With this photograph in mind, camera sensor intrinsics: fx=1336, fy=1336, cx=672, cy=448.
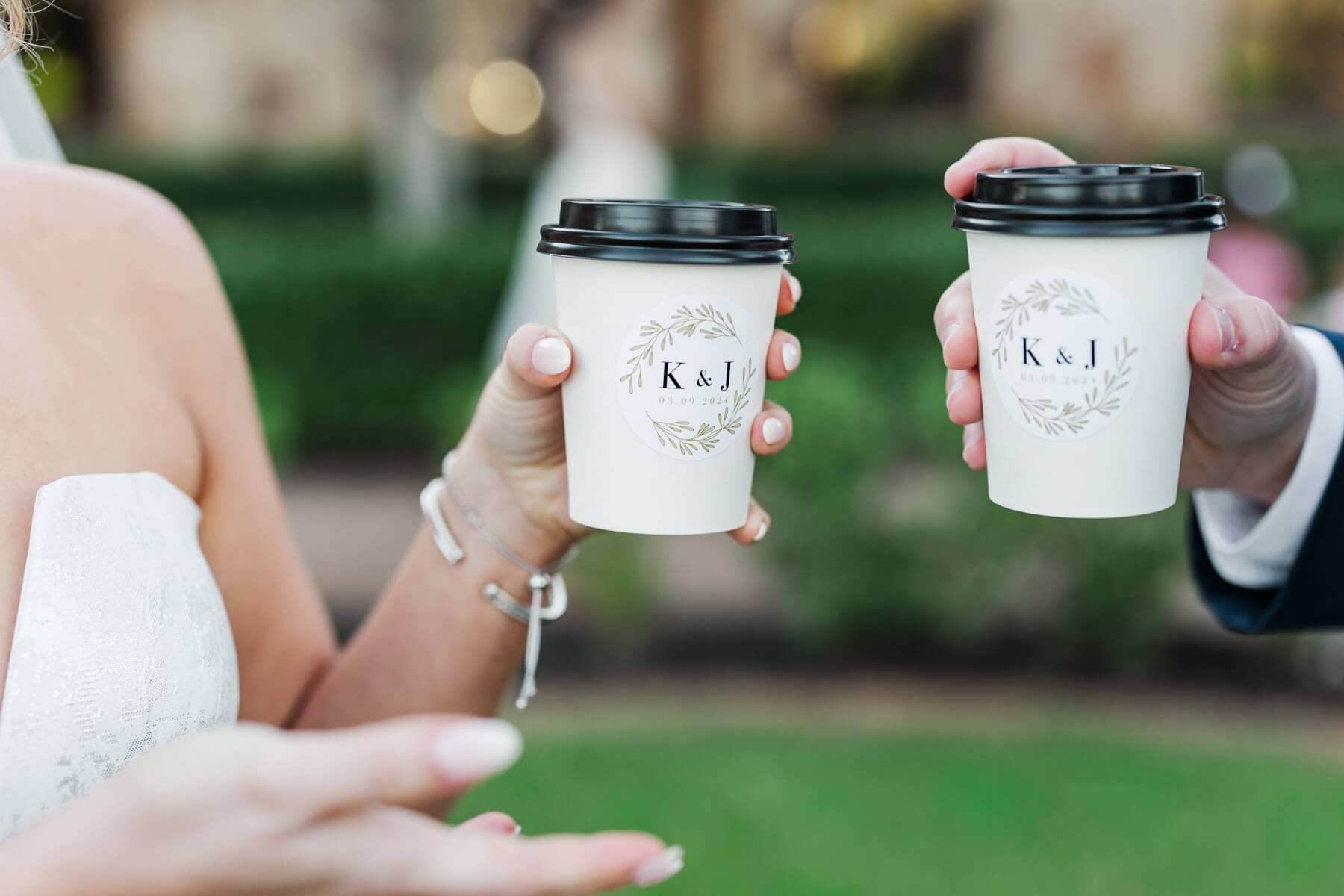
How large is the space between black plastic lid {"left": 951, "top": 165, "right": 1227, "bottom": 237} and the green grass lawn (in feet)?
8.14

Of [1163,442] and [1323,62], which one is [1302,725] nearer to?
[1163,442]

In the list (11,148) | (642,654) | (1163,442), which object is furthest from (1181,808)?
(11,148)

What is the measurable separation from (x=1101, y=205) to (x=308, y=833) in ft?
3.05

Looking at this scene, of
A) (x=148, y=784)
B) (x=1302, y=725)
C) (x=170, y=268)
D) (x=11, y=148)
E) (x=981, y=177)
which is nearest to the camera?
(x=148, y=784)

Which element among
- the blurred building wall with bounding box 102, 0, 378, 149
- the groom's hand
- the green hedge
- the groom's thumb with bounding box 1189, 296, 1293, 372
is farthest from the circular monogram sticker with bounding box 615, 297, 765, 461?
the blurred building wall with bounding box 102, 0, 378, 149

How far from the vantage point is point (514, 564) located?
62.6 inches

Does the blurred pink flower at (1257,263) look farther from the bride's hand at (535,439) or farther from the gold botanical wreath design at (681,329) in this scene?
the gold botanical wreath design at (681,329)

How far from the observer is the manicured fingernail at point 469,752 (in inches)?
31.0

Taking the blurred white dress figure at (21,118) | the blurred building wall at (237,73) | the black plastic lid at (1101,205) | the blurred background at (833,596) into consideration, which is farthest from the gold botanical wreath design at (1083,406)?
the blurred building wall at (237,73)

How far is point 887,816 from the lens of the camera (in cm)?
380

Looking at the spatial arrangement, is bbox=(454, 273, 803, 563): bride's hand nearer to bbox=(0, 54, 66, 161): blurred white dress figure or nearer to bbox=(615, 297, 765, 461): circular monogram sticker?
bbox=(615, 297, 765, 461): circular monogram sticker

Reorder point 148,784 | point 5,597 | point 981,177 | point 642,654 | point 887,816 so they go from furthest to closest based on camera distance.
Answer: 1. point 642,654
2. point 887,816
3. point 981,177
4. point 5,597
5. point 148,784

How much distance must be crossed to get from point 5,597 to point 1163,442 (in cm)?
115

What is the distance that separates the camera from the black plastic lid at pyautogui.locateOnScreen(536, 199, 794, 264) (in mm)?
1344
